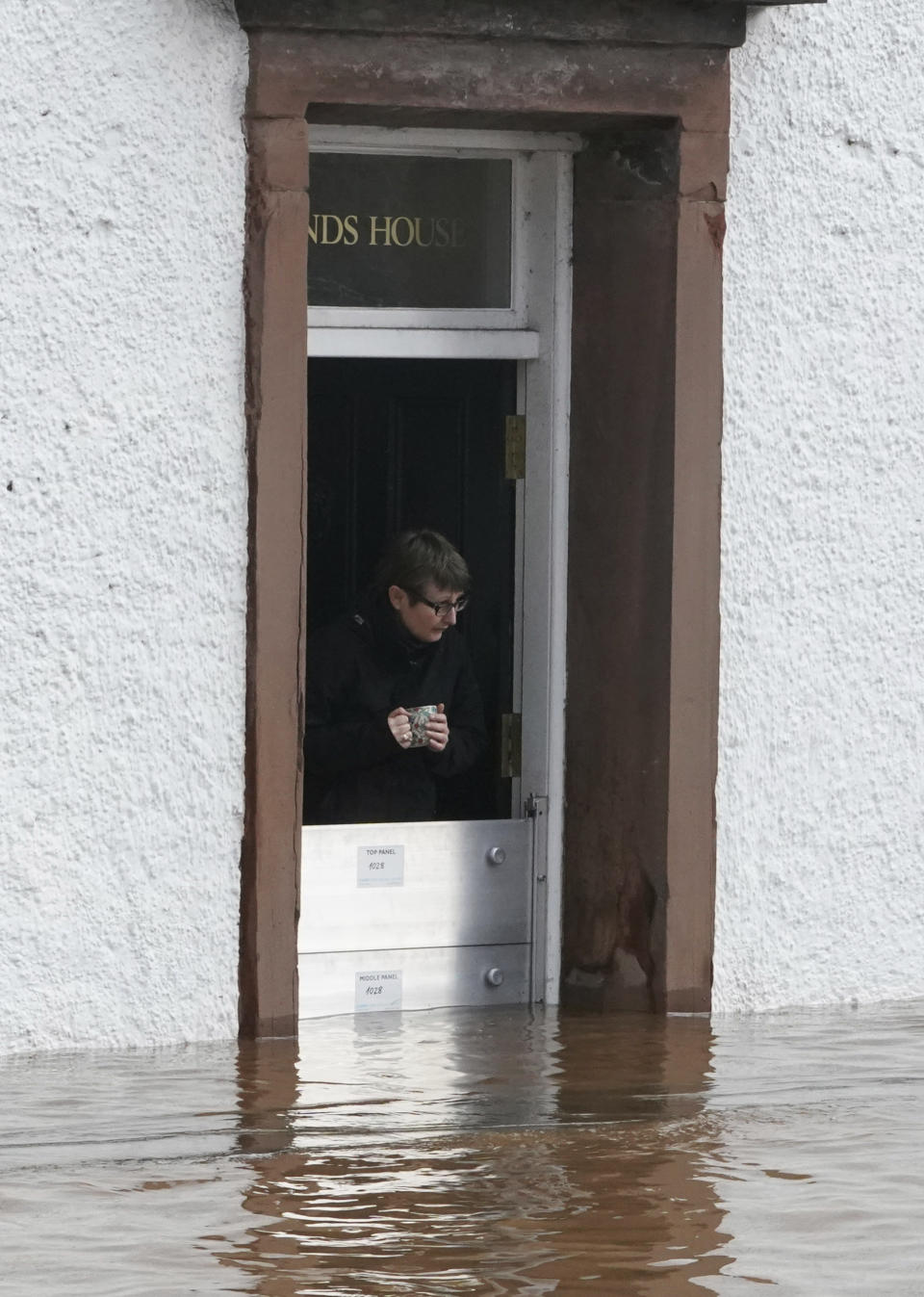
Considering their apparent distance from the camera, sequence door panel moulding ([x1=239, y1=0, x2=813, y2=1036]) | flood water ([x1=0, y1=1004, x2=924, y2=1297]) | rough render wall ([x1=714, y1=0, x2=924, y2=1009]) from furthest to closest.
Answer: rough render wall ([x1=714, y1=0, x2=924, y2=1009]) → door panel moulding ([x1=239, y1=0, x2=813, y2=1036]) → flood water ([x1=0, y1=1004, x2=924, y2=1297])

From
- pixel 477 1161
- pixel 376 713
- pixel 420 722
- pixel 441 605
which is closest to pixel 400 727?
pixel 420 722

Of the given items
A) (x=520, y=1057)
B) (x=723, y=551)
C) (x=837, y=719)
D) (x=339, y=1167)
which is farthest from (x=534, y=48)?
(x=339, y=1167)

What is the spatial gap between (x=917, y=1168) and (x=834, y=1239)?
2.07 ft

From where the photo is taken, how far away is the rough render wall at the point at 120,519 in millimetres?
6801

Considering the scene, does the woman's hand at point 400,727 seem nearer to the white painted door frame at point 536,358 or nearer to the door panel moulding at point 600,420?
the door panel moulding at point 600,420

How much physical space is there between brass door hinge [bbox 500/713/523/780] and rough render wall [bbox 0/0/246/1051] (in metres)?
1.04

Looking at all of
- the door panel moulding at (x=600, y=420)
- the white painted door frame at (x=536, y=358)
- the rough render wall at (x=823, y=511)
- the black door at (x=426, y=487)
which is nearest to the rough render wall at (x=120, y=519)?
the door panel moulding at (x=600, y=420)

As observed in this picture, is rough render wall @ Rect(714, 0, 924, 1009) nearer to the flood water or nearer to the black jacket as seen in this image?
the flood water

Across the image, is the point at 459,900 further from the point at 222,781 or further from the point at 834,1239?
the point at 834,1239

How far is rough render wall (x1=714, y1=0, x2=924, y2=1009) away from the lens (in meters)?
7.65

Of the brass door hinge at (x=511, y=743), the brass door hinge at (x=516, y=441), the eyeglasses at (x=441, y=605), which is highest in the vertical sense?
the brass door hinge at (x=516, y=441)

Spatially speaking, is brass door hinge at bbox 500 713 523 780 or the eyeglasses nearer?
the eyeglasses

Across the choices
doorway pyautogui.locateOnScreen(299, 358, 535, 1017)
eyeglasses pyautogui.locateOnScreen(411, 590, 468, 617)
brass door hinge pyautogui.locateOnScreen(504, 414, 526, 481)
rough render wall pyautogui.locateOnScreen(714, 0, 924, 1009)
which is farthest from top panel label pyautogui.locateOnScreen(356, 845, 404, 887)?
brass door hinge pyautogui.locateOnScreen(504, 414, 526, 481)

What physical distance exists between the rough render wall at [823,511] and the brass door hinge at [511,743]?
603 mm
